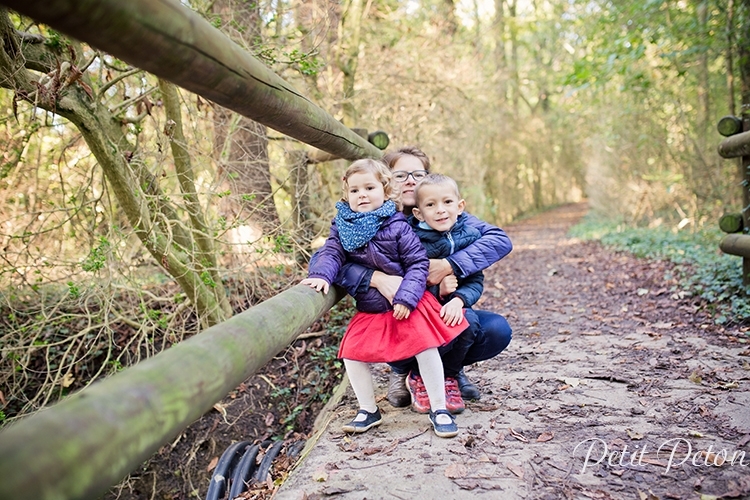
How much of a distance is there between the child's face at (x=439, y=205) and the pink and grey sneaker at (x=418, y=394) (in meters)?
0.83

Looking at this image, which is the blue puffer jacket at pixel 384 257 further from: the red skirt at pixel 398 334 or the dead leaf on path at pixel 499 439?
the dead leaf on path at pixel 499 439

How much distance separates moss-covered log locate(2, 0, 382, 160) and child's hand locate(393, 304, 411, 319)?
1.00 m

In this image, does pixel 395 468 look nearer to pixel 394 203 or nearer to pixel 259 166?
pixel 394 203

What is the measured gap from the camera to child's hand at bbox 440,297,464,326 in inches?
106

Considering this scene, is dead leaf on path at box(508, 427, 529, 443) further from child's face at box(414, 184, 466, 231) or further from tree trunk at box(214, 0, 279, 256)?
tree trunk at box(214, 0, 279, 256)

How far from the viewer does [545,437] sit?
2492 millimetres

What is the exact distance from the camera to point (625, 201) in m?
14.2

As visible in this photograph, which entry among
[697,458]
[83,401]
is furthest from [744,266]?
[83,401]

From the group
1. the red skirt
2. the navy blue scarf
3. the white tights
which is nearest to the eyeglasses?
the navy blue scarf

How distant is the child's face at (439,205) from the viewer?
112 inches

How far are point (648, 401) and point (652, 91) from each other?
1058cm

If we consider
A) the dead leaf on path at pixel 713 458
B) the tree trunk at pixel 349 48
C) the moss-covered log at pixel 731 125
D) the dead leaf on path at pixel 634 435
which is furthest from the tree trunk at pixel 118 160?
the moss-covered log at pixel 731 125

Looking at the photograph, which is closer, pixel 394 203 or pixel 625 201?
pixel 394 203

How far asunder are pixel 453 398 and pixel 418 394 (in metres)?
0.19
